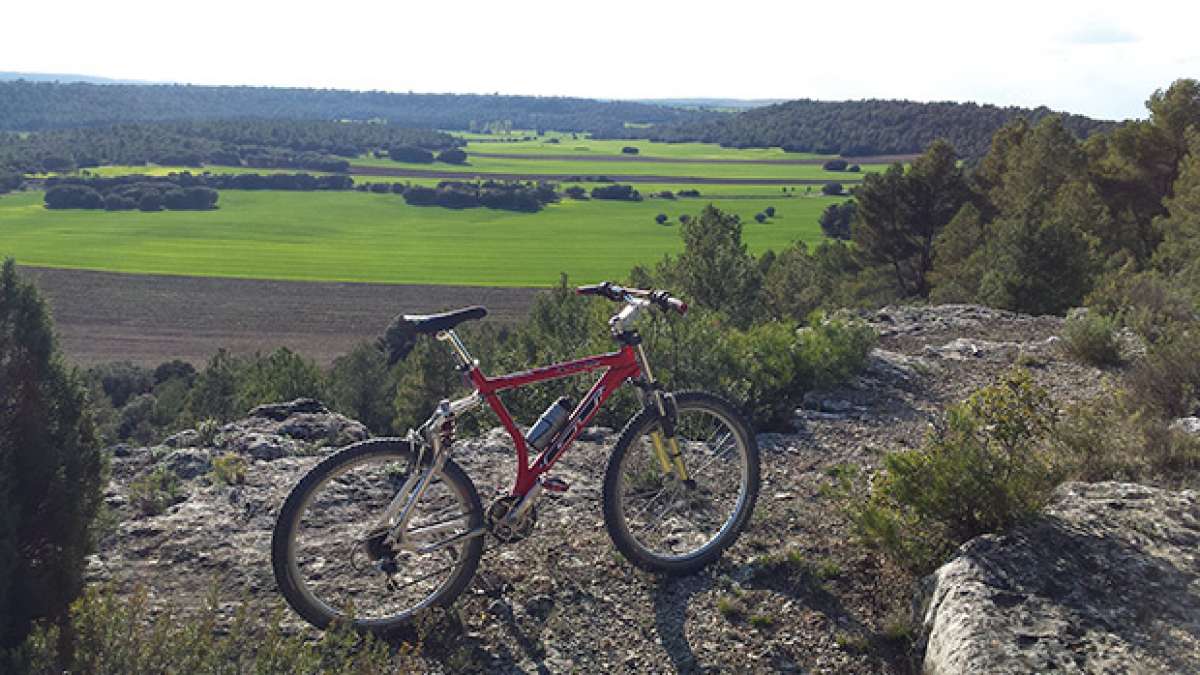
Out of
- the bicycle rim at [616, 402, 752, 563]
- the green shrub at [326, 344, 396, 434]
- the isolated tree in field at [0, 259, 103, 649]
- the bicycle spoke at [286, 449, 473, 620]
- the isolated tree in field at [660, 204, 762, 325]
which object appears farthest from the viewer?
the green shrub at [326, 344, 396, 434]

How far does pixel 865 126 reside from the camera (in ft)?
428

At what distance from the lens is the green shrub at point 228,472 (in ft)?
21.6

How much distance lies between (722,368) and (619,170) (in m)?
126

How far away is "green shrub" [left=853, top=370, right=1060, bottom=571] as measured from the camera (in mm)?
4816

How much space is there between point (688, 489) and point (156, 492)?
3.76 meters

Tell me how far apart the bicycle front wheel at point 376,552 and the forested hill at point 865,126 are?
75.6 m

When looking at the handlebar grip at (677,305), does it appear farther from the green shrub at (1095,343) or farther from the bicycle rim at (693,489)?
the green shrub at (1095,343)

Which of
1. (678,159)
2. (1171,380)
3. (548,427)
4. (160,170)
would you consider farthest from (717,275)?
(678,159)

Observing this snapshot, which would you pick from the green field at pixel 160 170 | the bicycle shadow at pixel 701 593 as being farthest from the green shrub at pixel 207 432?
the green field at pixel 160 170

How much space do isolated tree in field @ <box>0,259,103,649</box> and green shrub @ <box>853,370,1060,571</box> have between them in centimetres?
417

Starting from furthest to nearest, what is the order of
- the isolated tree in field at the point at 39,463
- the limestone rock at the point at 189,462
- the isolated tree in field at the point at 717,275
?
1. the isolated tree in field at the point at 717,275
2. the limestone rock at the point at 189,462
3. the isolated tree in field at the point at 39,463

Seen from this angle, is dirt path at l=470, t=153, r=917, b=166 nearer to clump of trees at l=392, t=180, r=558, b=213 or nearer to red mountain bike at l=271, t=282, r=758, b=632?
clump of trees at l=392, t=180, r=558, b=213

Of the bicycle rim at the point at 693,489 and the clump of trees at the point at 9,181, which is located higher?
the bicycle rim at the point at 693,489

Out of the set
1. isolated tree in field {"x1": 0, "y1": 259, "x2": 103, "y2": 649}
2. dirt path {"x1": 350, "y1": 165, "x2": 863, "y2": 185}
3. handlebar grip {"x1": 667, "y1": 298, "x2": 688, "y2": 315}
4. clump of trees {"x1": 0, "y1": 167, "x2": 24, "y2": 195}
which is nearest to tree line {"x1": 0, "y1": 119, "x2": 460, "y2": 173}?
clump of trees {"x1": 0, "y1": 167, "x2": 24, "y2": 195}
